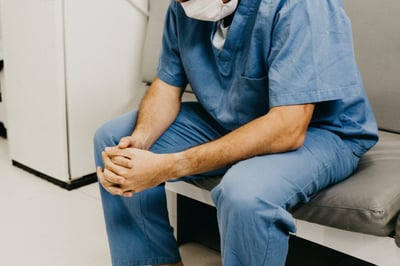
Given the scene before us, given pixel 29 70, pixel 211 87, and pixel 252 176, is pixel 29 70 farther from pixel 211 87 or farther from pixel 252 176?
pixel 252 176

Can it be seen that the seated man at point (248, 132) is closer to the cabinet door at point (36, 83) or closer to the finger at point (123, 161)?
the finger at point (123, 161)

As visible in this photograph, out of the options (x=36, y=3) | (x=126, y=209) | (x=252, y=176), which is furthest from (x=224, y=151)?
(x=36, y=3)

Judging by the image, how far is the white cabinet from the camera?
1918mm

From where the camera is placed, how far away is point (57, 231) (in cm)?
175

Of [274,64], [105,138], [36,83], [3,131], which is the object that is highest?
[274,64]

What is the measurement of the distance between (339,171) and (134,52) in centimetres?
122

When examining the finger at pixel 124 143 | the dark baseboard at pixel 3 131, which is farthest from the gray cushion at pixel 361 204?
the dark baseboard at pixel 3 131

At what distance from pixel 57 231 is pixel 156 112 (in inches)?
24.4

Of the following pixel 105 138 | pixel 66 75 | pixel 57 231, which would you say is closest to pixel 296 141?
pixel 105 138

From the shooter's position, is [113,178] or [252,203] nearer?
[252,203]

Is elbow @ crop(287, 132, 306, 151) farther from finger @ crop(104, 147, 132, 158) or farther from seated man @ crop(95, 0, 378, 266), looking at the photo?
finger @ crop(104, 147, 132, 158)

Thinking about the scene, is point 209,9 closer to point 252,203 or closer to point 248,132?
point 248,132

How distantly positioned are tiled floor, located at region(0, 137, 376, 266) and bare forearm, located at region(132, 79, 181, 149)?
43 centimetres

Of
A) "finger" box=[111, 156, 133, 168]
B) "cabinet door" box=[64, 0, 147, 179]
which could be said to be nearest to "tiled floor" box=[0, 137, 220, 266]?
"cabinet door" box=[64, 0, 147, 179]
